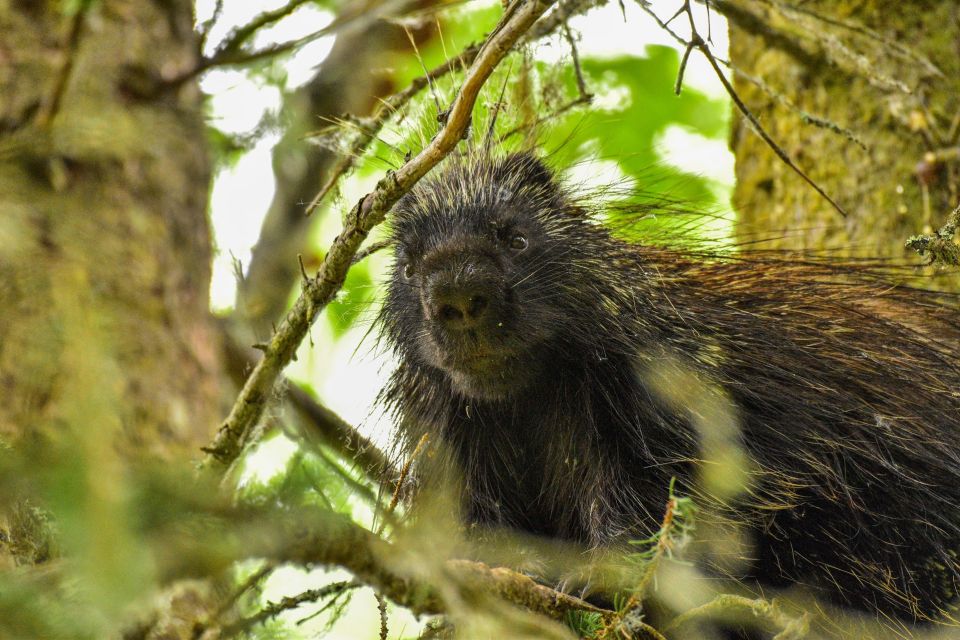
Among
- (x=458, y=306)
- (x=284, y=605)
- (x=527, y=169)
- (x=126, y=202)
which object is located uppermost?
(x=126, y=202)

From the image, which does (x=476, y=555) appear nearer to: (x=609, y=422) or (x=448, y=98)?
(x=609, y=422)

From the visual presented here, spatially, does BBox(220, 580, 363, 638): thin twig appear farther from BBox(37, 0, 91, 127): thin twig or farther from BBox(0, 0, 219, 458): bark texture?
BBox(37, 0, 91, 127): thin twig

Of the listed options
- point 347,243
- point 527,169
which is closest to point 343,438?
point 527,169

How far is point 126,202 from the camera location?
3.51 m

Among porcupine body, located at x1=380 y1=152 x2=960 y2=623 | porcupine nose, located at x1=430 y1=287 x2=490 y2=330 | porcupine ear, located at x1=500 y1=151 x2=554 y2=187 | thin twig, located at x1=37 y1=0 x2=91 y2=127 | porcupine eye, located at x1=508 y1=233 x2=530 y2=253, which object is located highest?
thin twig, located at x1=37 y1=0 x2=91 y2=127

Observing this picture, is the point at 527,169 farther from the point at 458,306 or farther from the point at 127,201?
the point at 127,201

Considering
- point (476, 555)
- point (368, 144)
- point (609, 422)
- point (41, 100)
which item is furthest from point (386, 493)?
point (41, 100)

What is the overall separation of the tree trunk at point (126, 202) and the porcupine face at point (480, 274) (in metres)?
0.85

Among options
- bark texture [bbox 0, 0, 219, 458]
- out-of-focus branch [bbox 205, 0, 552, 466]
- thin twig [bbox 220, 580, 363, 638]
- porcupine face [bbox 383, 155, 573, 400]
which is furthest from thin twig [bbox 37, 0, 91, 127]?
thin twig [bbox 220, 580, 363, 638]

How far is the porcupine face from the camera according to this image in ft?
8.01

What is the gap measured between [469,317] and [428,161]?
0.70 m

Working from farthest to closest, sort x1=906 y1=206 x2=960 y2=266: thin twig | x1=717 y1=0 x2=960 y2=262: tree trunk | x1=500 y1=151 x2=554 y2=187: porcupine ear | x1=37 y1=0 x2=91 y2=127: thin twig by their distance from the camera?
x1=717 y1=0 x2=960 y2=262: tree trunk < x1=500 y1=151 x2=554 y2=187: porcupine ear < x1=37 y1=0 x2=91 y2=127: thin twig < x1=906 y1=206 x2=960 y2=266: thin twig

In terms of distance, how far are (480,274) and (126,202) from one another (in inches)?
68.4

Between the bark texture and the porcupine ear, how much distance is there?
3.76 feet
